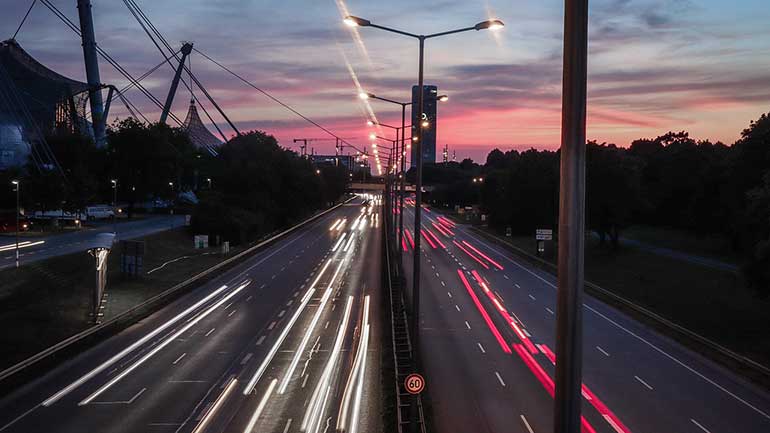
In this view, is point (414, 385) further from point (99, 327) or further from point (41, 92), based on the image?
point (41, 92)

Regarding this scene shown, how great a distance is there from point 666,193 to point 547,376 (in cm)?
7268

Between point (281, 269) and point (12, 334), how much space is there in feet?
95.2

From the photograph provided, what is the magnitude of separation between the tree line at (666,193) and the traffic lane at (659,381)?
18.6ft

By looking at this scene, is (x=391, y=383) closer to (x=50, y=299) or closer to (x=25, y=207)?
(x=50, y=299)

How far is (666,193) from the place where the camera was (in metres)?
90.8

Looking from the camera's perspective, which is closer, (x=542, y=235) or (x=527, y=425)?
(x=527, y=425)

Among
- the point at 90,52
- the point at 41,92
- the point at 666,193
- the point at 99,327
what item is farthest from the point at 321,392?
the point at 41,92

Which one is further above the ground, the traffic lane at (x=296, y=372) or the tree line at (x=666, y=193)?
the tree line at (x=666, y=193)

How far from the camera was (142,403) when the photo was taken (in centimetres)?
2195

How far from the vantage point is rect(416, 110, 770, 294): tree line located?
3862cm

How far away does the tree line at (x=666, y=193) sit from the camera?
38625 millimetres

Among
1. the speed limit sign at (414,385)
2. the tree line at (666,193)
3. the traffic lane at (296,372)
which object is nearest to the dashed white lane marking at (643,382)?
the tree line at (666,193)

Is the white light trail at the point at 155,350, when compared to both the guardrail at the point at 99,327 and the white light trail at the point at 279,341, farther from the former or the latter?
the white light trail at the point at 279,341

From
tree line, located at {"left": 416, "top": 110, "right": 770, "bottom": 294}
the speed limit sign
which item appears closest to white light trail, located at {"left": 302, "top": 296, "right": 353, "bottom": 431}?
the speed limit sign
